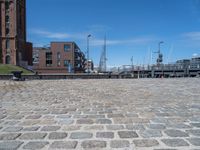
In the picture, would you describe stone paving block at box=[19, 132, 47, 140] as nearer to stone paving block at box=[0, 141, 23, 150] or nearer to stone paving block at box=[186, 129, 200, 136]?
stone paving block at box=[0, 141, 23, 150]

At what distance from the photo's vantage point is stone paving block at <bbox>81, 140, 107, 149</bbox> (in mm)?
3760

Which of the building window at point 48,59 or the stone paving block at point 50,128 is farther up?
the building window at point 48,59

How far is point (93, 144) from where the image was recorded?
3.86 m

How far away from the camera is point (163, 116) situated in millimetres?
6027

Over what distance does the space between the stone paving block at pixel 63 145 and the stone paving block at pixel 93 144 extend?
0.15 meters

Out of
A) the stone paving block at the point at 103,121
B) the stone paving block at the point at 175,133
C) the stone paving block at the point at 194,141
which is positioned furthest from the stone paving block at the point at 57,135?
the stone paving block at the point at 194,141

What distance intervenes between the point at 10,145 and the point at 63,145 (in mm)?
874

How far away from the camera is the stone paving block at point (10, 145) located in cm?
369

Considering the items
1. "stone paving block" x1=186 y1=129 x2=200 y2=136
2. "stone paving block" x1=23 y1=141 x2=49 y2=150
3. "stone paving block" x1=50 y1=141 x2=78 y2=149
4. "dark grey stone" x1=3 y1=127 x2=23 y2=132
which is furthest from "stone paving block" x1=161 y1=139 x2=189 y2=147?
"dark grey stone" x1=3 y1=127 x2=23 y2=132

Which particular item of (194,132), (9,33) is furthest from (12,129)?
(9,33)

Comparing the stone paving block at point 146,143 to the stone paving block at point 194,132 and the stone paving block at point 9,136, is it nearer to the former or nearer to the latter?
the stone paving block at point 194,132

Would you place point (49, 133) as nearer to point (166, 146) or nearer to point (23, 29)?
point (166, 146)

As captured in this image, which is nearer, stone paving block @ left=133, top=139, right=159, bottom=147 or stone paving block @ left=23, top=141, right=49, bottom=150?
stone paving block @ left=23, top=141, right=49, bottom=150

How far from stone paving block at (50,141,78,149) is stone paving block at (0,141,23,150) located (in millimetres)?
562
